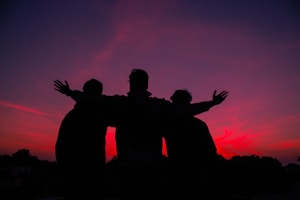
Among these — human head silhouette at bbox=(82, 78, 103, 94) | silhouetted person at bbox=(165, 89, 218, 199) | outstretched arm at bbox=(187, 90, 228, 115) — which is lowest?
silhouetted person at bbox=(165, 89, 218, 199)

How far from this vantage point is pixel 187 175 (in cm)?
358

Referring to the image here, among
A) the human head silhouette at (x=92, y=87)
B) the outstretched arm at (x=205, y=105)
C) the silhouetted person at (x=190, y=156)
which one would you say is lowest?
the silhouetted person at (x=190, y=156)

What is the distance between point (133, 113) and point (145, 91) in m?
0.32

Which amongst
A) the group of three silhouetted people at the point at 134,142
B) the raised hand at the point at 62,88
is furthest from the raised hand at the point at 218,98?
the raised hand at the point at 62,88

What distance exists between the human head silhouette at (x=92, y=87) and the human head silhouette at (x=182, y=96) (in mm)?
1170

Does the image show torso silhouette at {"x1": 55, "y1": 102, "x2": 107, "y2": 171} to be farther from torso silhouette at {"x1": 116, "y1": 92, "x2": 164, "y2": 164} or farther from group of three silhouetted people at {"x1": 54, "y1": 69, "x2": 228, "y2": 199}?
torso silhouette at {"x1": 116, "y1": 92, "x2": 164, "y2": 164}

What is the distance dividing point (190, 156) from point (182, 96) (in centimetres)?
92

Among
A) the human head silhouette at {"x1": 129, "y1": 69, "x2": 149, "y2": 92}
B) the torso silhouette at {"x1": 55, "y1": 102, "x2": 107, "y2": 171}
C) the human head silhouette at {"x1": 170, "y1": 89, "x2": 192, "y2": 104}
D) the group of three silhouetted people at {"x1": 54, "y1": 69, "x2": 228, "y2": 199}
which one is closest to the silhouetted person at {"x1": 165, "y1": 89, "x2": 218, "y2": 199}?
the group of three silhouetted people at {"x1": 54, "y1": 69, "x2": 228, "y2": 199}

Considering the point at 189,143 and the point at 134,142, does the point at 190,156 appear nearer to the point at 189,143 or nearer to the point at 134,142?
the point at 189,143

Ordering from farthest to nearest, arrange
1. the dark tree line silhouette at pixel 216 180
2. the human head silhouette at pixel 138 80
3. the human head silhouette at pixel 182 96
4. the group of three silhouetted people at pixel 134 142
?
the human head silhouette at pixel 182 96 → the dark tree line silhouette at pixel 216 180 → the human head silhouette at pixel 138 80 → the group of three silhouetted people at pixel 134 142

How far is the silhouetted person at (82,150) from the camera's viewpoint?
318 cm

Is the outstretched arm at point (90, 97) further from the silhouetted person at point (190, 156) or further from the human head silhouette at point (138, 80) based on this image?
the silhouetted person at point (190, 156)

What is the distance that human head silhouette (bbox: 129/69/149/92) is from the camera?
3111 mm

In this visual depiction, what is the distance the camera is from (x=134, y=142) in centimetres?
290
